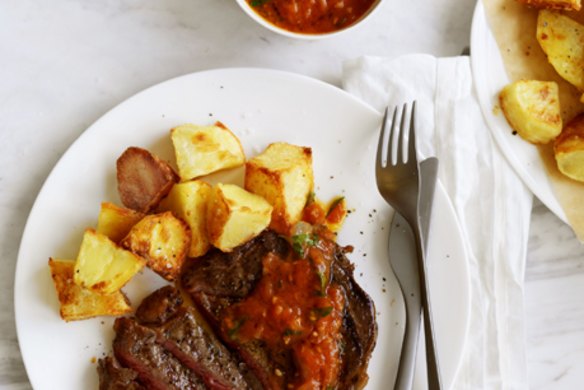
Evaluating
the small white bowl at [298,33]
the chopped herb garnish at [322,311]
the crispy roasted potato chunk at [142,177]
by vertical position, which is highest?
the small white bowl at [298,33]

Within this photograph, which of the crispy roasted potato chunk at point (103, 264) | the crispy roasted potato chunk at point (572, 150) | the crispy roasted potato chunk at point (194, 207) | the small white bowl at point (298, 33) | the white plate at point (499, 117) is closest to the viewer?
the crispy roasted potato chunk at point (103, 264)

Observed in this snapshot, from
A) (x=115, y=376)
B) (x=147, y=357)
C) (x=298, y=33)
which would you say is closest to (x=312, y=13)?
(x=298, y=33)

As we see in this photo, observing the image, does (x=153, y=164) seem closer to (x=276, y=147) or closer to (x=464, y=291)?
(x=276, y=147)

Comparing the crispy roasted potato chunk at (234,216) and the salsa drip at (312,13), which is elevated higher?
the salsa drip at (312,13)

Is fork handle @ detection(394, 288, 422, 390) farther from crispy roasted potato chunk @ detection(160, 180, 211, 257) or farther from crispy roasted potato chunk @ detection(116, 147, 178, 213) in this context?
crispy roasted potato chunk @ detection(116, 147, 178, 213)

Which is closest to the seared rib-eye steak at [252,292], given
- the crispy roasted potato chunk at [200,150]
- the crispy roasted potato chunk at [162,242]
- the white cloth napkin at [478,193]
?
the crispy roasted potato chunk at [162,242]

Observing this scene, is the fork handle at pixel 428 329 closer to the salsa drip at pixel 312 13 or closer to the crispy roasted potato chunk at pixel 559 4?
the salsa drip at pixel 312 13
